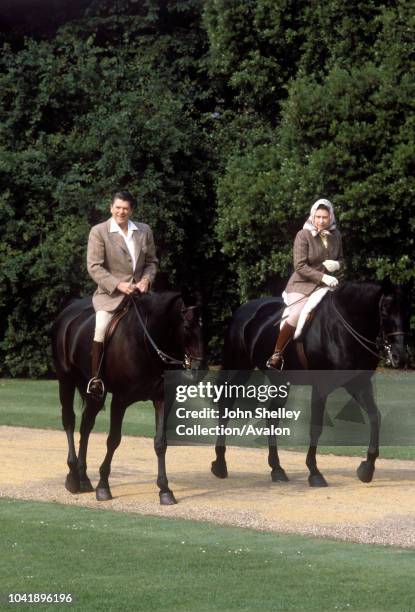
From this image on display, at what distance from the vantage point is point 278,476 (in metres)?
13.7

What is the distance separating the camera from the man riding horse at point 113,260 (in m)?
12.7

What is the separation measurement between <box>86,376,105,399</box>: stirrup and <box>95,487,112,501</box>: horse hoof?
947 millimetres

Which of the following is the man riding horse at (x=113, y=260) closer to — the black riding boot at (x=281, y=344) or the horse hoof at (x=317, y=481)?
the black riding boot at (x=281, y=344)

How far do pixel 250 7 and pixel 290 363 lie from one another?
1818cm

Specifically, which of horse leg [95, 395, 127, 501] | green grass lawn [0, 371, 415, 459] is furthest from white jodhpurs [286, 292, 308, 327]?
green grass lawn [0, 371, 415, 459]

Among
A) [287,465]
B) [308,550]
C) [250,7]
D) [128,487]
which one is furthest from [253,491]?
[250,7]

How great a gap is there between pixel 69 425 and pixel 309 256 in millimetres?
3060

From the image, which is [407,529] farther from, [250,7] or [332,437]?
[250,7]

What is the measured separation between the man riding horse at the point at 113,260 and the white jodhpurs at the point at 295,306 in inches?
72.9

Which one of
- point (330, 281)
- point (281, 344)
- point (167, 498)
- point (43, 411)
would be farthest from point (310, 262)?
point (43, 411)

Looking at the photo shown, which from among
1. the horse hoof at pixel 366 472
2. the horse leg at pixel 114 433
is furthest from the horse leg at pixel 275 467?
the horse leg at pixel 114 433

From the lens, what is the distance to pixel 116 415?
12.7m

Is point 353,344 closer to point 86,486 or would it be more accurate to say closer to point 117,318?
point 117,318

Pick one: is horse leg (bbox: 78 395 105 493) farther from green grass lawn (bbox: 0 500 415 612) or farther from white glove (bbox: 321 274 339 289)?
white glove (bbox: 321 274 339 289)
